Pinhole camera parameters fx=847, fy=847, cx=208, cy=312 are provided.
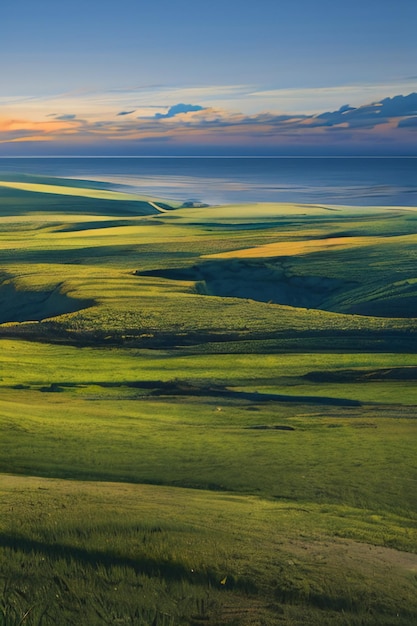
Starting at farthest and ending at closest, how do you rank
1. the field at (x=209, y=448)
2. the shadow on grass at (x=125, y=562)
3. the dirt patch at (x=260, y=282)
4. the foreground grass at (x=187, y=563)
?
the dirt patch at (x=260, y=282) → the shadow on grass at (x=125, y=562) → the field at (x=209, y=448) → the foreground grass at (x=187, y=563)

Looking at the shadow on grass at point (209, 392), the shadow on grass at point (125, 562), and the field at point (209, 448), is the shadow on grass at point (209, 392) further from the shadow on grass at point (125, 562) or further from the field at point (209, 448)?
the shadow on grass at point (125, 562)

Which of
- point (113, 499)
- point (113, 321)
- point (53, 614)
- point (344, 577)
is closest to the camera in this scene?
point (53, 614)

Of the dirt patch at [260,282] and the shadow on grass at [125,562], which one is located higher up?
the shadow on grass at [125,562]

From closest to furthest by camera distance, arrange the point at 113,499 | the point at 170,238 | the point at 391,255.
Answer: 1. the point at 113,499
2. the point at 391,255
3. the point at 170,238

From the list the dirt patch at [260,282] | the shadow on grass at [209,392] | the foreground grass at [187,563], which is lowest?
the dirt patch at [260,282]

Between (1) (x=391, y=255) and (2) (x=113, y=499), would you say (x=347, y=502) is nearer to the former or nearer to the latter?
(2) (x=113, y=499)

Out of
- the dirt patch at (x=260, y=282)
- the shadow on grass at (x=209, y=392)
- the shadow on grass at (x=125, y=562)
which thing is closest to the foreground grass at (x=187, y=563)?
the shadow on grass at (x=125, y=562)

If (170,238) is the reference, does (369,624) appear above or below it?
above

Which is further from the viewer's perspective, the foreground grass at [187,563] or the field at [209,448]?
the field at [209,448]

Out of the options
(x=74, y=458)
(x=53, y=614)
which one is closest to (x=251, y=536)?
(x=53, y=614)
